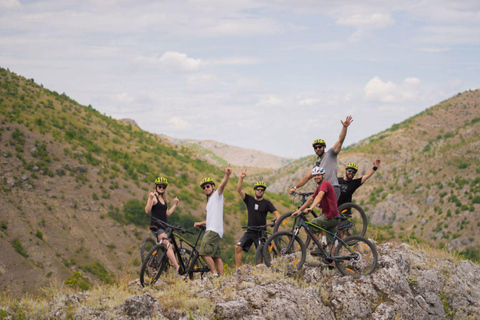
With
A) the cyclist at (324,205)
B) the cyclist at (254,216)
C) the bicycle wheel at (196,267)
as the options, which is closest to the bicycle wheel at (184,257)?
the bicycle wheel at (196,267)

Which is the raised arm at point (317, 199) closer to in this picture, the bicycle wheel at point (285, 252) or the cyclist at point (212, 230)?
the bicycle wheel at point (285, 252)

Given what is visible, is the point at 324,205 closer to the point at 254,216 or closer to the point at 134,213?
the point at 254,216

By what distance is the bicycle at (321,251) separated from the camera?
10.0 m

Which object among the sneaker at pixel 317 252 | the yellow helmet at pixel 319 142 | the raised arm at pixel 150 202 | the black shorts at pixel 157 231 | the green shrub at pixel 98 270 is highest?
the yellow helmet at pixel 319 142

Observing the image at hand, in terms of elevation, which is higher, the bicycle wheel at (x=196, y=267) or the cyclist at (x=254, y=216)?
the cyclist at (x=254, y=216)

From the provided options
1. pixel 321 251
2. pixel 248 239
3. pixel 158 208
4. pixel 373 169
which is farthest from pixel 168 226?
pixel 373 169

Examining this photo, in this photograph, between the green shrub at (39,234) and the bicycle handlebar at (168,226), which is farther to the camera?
the green shrub at (39,234)

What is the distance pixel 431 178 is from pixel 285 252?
275 feet

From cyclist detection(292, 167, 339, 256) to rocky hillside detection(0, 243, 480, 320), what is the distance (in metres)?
1.03

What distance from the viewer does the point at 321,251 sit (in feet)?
33.5

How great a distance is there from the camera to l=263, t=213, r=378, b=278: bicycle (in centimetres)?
1002

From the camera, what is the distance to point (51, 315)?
8570 mm

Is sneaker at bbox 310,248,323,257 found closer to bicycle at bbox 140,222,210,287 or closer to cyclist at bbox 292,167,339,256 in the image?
cyclist at bbox 292,167,339,256

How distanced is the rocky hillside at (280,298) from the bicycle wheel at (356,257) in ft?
0.71
